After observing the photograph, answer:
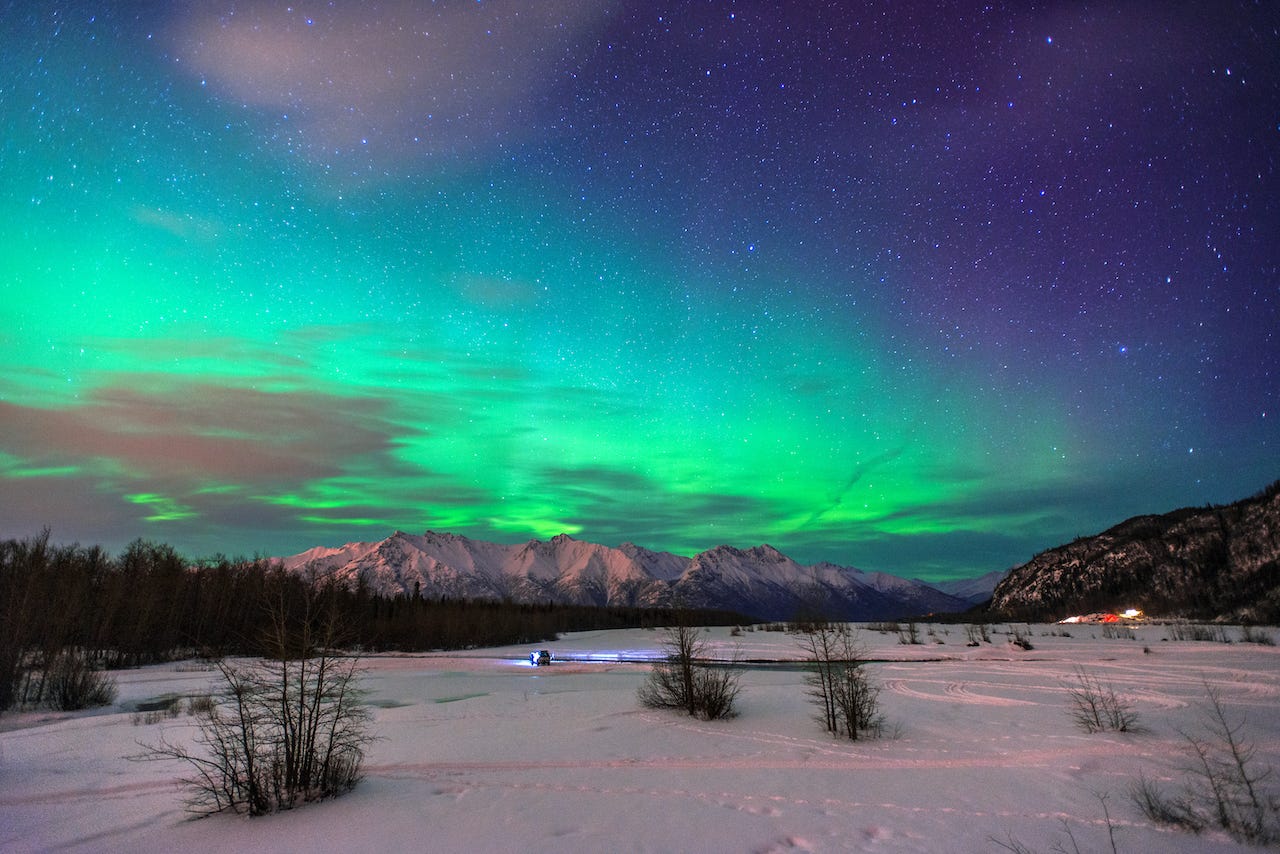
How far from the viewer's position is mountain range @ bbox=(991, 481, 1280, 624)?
70875 mm

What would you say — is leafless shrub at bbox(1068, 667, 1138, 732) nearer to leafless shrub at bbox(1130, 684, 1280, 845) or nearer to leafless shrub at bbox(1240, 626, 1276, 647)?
leafless shrub at bbox(1130, 684, 1280, 845)

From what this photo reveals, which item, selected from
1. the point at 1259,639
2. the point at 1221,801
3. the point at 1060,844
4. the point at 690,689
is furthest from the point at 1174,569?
the point at 1060,844

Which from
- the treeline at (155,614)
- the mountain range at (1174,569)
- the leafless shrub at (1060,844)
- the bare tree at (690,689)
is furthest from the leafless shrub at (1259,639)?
the leafless shrub at (1060,844)

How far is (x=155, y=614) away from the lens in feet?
168

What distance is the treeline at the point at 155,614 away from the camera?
2494 centimetres

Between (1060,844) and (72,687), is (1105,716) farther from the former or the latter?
(72,687)

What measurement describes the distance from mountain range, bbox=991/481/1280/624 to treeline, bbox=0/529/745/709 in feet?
210

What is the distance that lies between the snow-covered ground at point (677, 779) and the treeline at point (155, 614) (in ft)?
12.2

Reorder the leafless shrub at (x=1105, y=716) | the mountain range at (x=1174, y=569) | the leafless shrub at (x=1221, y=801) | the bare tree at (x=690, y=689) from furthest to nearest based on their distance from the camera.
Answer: the mountain range at (x=1174, y=569) → the bare tree at (x=690, y=689) → the leafless shrub at (x=1105, y=716) → the leafless shrub at (x=1221, y=801)

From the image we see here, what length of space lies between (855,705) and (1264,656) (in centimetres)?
2724

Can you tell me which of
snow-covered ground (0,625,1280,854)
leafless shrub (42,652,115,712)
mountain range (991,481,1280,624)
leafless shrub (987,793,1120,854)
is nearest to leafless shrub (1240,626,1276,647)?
snow-covered ground (0,625,1280,854)

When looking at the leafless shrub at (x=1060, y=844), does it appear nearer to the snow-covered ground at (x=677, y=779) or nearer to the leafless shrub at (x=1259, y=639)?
the snow-covered ground at (x=677, y=779)

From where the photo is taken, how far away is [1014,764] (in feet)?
39.5

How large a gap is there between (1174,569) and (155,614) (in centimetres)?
12828
